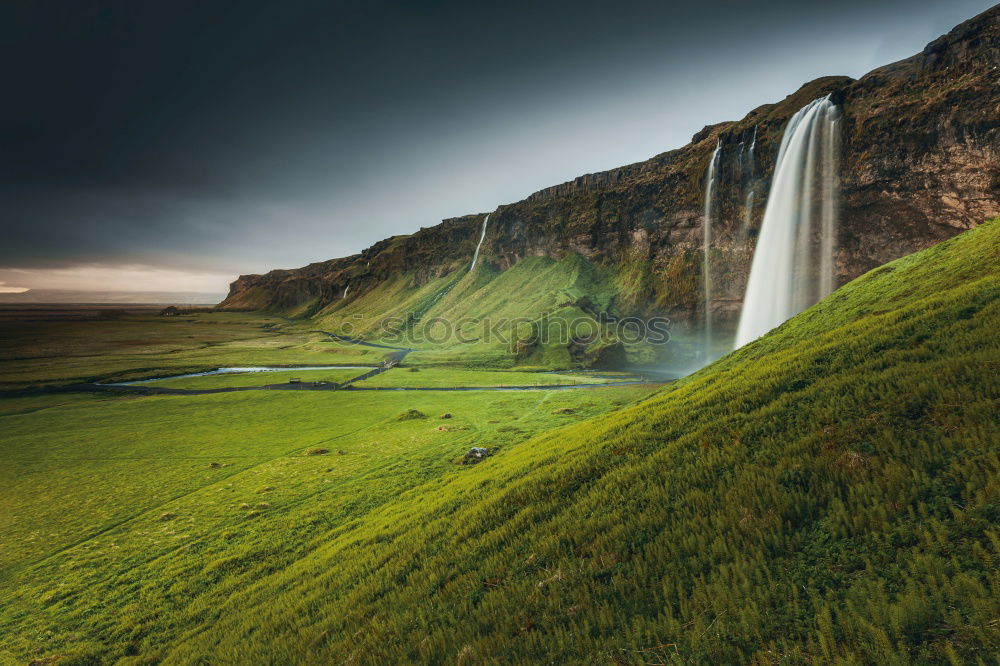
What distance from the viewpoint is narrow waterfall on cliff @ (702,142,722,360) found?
96.5 meters

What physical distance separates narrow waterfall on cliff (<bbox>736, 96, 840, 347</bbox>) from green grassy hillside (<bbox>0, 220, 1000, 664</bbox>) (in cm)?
6047

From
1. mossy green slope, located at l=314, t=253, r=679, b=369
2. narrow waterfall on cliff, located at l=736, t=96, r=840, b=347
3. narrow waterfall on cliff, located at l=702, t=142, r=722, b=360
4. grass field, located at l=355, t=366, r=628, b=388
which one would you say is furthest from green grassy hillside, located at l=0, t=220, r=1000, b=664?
narrow waterfall on cliff, located at l=702, t=142, r=722, b=360

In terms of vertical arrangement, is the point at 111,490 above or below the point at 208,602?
below

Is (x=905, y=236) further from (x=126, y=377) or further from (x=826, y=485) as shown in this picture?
(x=126, y=377)

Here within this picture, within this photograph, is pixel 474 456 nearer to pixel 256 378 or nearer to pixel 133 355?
pixel 256 378

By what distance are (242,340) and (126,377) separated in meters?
84.2

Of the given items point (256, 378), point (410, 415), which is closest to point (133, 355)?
point (256, 378)

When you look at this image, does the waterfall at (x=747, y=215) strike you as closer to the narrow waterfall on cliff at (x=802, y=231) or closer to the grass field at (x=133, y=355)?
the narrow waterfall on cliff at (x=802, y=231)

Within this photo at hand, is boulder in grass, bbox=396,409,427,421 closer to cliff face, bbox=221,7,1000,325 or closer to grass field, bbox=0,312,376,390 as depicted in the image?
grass field, bbox=0,312,376,390

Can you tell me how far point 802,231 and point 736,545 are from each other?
293ft

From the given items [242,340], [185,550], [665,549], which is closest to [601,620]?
[665,549]

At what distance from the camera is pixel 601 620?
576 cm

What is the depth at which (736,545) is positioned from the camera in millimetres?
6238

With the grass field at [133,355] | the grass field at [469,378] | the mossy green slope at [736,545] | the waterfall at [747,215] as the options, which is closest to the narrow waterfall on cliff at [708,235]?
the waterfall at [747,215]
